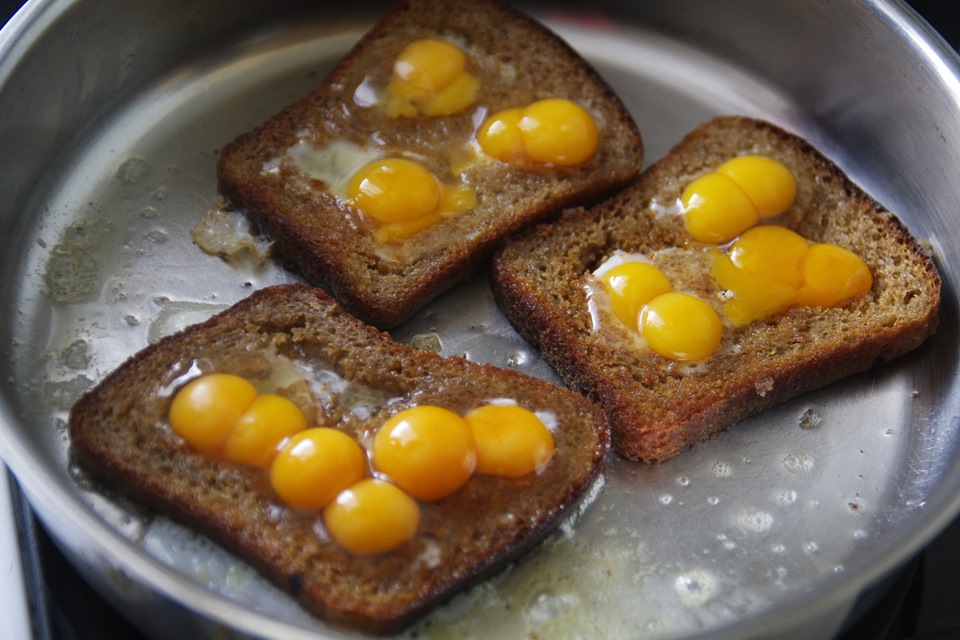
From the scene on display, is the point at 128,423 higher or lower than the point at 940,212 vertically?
lower

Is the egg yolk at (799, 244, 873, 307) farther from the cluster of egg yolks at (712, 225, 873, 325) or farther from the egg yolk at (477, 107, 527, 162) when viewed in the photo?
the egg yolk at (477, 107, 527, 162)

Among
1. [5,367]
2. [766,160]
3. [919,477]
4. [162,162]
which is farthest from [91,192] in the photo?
[919,477]

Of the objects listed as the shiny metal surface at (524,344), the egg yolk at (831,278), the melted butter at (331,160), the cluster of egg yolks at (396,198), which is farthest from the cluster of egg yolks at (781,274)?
the melted butter at (331,160)

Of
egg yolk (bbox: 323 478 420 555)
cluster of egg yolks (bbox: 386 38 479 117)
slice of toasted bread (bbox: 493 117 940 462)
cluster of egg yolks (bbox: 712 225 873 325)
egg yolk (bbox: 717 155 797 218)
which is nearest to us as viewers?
egg yolk (bbox: 323 478 420 555)

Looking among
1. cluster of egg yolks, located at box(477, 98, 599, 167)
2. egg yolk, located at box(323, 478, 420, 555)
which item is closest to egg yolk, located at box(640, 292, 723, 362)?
cluster of egg yolks, located at box(477, 98, 599, 167)

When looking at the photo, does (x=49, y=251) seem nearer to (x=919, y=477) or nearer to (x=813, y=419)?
(x=813, y=419)

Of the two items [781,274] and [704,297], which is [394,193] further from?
[781,274]
